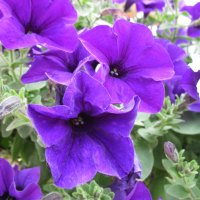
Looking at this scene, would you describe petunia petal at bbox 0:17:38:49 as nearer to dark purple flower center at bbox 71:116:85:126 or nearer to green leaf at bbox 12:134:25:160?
dark purple flower center at bbox 71:116:85:126

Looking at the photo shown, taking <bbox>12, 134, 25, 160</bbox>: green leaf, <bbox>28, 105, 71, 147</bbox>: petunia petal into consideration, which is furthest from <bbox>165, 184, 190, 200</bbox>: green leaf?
<bbox>12, 134, 25, 160</bbox>: green leaf

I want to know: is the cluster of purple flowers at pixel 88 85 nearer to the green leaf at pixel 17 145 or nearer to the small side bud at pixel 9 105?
the small side bud at pixel 9 105

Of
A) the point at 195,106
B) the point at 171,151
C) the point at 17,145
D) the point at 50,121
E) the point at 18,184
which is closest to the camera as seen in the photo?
the point at 50,121

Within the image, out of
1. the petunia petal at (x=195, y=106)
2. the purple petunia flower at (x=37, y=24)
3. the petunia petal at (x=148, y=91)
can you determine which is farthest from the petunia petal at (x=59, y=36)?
the petunia petal at (x=195, y=106)

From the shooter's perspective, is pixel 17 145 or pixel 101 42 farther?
pixel 17 145

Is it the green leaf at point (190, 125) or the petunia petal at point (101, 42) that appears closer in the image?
the petunia petal at point (101, 42)

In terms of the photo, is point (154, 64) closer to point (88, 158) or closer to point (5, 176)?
point (88, 158)

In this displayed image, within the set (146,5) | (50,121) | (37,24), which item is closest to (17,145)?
(37,24)
